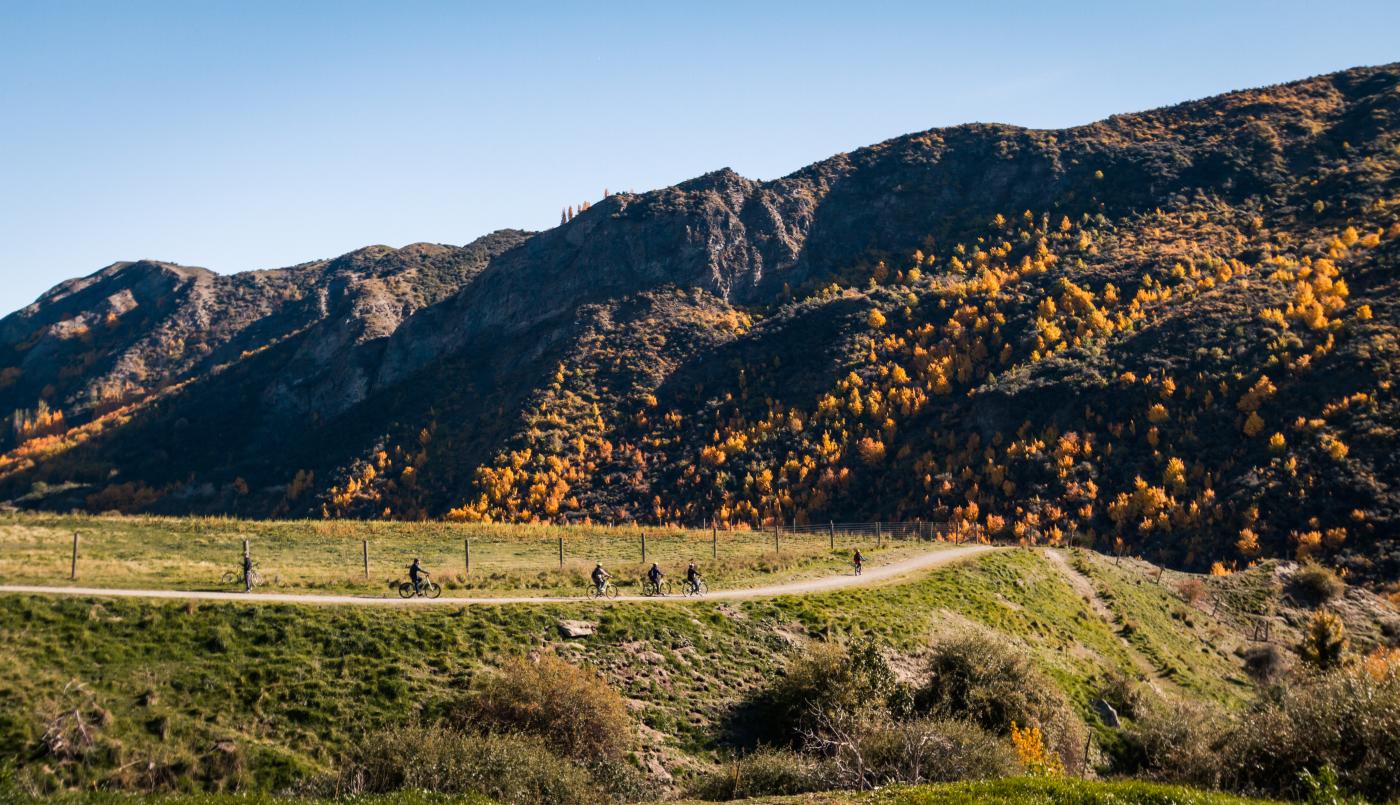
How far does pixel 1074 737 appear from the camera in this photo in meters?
26.1

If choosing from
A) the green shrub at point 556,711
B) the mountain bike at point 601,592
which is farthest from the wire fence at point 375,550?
the green shrub at point 556,711

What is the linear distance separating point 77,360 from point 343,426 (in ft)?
263

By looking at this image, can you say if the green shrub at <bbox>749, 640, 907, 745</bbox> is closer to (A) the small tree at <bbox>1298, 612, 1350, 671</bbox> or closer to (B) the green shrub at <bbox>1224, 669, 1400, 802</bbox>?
(B) the green shrub at <bbox>1224, 669, 1400, 802</bbox>

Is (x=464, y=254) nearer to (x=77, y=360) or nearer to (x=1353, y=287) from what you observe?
(x=77, y=360)

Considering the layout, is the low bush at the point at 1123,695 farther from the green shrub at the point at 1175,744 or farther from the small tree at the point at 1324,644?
the small tree at the point at 1324,644

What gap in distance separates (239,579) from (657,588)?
1542 centimetres

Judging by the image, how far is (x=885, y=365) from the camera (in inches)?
3932

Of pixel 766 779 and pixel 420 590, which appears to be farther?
pixel 420 590

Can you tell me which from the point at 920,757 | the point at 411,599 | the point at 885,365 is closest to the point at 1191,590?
the point at 920,757

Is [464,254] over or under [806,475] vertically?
over

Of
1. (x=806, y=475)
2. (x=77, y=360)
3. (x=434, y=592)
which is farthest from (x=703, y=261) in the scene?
(x=77, y=360)

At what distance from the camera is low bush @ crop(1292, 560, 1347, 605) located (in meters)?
51.2

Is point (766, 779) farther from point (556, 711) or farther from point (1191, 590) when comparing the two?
point (1191, 590)

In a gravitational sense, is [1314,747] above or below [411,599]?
below
